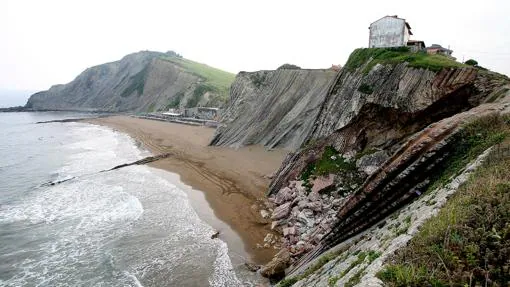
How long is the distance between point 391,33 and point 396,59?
1392 centimetres

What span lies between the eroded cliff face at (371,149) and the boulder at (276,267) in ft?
0.51

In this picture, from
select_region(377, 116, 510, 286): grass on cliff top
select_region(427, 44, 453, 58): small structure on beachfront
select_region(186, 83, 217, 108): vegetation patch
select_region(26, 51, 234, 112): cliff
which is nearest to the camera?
select_region(377, 116, 510, 286): grass on cliff top

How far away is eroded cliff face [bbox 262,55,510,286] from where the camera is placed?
1580 cm

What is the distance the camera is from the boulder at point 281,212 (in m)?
25.2

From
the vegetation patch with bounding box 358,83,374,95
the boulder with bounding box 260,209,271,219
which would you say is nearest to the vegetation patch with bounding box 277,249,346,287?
the boulder with bounding box 260,209,271,219

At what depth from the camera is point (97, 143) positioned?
2517 inches

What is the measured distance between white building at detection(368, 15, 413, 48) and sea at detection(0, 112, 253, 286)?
30.0 metres

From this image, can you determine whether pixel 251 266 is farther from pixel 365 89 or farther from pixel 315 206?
pixel 365 89

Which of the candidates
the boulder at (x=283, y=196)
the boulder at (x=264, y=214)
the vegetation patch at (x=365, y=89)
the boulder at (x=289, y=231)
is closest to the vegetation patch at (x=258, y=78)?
the vegetation patch at (x=365, y=89)

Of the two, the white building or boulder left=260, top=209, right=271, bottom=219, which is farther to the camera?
the white building

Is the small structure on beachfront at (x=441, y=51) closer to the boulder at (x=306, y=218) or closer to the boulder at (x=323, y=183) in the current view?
the boulder at (x=323, y=183)

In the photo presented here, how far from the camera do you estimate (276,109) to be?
50844mm

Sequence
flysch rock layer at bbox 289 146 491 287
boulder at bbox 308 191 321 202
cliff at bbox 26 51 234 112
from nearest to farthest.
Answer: flysch rock layer at bbox 289 146 491 287 < boulder at bbox 308 191 321 202 < cliff at bbox 26 51 234 112

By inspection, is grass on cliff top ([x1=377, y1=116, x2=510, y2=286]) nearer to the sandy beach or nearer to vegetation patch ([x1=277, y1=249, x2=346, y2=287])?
vegetation patch ([x1=277, y1=249, x2=346, y2=287])
